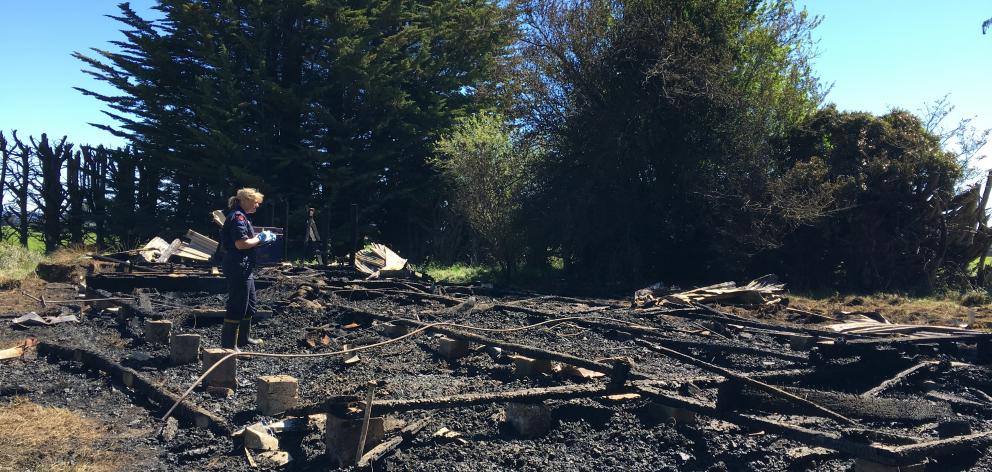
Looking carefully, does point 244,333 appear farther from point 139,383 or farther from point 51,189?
point 51,189

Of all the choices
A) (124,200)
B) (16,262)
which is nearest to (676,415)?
(16,262)

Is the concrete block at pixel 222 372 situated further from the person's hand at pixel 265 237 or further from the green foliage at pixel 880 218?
the green foliage at pixel 880 218

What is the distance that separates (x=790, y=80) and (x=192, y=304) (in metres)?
14.2

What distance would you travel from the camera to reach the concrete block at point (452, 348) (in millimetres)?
7039

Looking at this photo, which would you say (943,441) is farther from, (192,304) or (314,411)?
(192,304)

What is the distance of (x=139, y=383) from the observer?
5.60m

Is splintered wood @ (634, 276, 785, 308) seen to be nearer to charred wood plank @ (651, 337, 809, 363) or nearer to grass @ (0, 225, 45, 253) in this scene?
charred wood plank @ (651, 337, 809, 363)

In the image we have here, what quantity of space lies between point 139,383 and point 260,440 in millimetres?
1855

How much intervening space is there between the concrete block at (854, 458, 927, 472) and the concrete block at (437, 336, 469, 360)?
390cm

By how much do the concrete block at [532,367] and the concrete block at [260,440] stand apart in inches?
90.7

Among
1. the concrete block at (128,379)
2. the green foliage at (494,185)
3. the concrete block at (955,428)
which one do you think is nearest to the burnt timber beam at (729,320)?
the concrete block at (955,428)

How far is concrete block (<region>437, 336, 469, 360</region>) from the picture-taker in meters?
7.04

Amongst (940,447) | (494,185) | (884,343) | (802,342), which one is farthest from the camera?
(494,185)

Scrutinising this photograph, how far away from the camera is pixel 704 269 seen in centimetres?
1747
